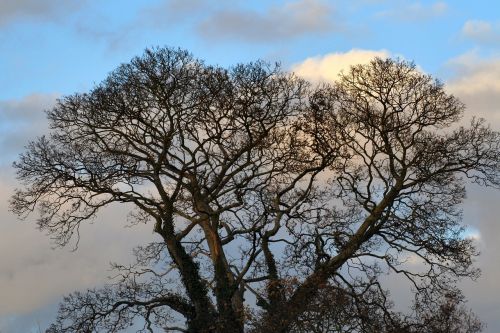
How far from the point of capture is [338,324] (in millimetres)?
25625

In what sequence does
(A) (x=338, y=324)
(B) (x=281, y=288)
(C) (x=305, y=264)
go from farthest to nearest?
(C) (x=305, y=264) → (B) (x=281, y=288) → (A) (x=338, y=324)

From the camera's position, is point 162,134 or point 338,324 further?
point 162,134

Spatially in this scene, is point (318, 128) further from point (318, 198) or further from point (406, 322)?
point (406, 322)

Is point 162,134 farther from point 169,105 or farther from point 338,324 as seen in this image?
point 338,324

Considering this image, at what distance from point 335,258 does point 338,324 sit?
6869 mm

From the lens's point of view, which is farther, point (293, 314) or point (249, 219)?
point (249, 219)

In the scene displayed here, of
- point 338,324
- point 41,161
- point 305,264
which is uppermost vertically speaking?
point 41,161

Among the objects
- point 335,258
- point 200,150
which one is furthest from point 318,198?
point 200,150

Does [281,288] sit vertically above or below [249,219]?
below

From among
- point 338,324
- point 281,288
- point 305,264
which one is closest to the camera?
point 338,324

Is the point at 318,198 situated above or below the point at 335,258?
above

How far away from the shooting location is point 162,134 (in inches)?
1273

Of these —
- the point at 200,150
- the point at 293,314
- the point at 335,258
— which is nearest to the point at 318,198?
the point at 335,258

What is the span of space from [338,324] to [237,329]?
20.7 feet
